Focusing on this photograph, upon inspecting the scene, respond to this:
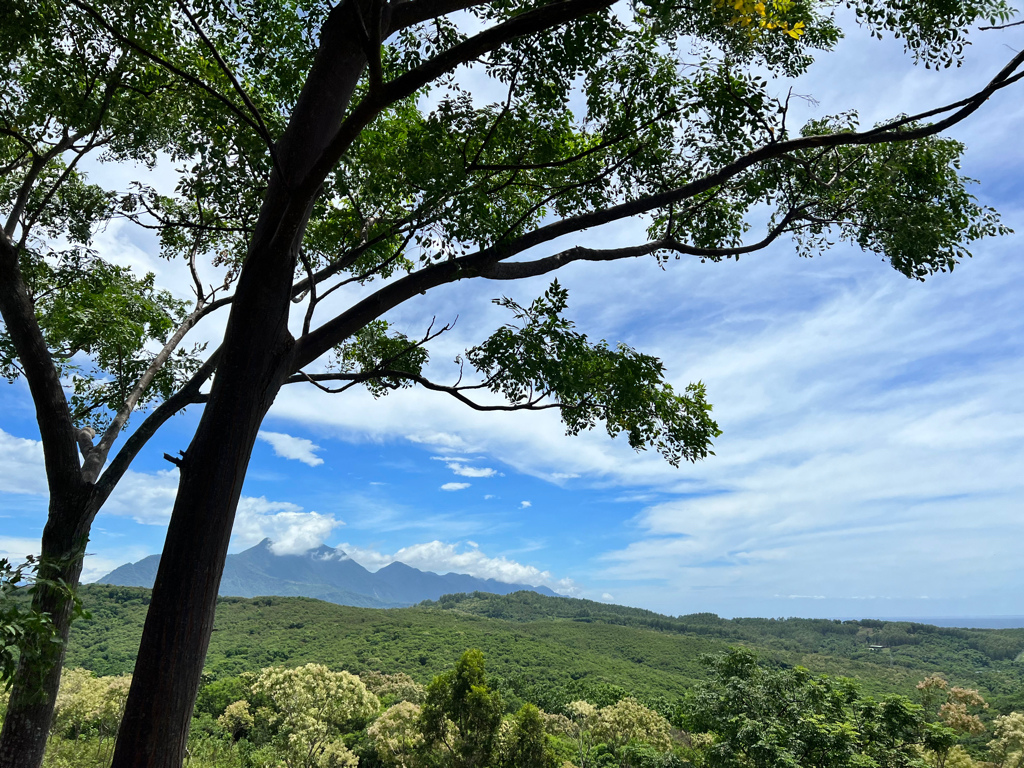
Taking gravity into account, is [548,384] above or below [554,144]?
below

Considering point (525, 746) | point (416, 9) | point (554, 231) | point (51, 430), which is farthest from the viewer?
point (525, 746)

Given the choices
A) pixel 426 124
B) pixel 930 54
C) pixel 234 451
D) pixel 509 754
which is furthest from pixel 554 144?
pixel 509 754

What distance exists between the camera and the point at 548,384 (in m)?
4.26

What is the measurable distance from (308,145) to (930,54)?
4.47 metres

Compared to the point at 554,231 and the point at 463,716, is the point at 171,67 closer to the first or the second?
the point at 554,231

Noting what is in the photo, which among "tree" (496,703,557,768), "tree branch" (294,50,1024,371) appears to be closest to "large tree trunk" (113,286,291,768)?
"tree branch" (294,50,1024,371)

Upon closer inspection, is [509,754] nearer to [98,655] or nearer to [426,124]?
[426,124]

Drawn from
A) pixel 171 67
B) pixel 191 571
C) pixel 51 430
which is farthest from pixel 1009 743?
pixel 171 67

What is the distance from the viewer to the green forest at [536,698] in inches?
592

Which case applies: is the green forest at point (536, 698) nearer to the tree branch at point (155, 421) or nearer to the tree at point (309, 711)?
the tree at point (309, 711)

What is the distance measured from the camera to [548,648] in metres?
64.0

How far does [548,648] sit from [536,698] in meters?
22.3

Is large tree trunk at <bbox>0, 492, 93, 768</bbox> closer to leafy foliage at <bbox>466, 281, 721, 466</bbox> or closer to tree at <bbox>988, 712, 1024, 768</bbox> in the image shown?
leafy foliage at <bbox>466, 281, 721, 466</bbox>

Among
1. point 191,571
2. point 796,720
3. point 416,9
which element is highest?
point 416,9
